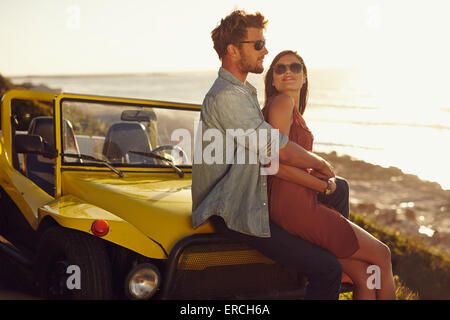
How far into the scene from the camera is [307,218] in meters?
3.10

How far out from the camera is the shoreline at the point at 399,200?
1530 centimetres

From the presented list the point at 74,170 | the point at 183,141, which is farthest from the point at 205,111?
the point at 183,141

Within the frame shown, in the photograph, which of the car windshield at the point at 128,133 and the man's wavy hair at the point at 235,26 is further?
the car windshield at the point at 128,133

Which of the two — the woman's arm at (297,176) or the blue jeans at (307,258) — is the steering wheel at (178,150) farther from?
the woman's arm at (297,176)

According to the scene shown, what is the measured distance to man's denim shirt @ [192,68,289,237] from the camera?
9.91 ft

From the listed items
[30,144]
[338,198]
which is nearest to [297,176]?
[338,198]

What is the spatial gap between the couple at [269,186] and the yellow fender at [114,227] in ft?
1.44

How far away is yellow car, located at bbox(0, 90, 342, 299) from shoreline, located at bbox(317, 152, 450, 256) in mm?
9994

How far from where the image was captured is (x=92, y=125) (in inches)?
210

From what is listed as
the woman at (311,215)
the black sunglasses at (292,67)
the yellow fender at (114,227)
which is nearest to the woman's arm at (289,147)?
the woman at (311,215)

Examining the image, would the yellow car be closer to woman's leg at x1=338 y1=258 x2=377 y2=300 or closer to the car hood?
the car hood

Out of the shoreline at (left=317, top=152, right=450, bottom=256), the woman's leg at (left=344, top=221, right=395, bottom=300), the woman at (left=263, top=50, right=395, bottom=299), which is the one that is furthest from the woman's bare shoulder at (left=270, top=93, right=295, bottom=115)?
the shoreline at (left=317, top=152, right=450, bottom=256)
